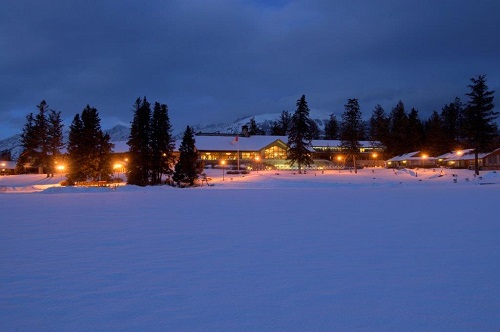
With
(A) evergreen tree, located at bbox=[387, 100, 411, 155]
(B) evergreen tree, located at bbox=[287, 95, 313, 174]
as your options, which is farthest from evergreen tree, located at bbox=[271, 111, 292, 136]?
(B) evergreen tree, located at bbox=[287, 95, 313, 174]

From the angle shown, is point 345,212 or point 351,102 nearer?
point 345,212

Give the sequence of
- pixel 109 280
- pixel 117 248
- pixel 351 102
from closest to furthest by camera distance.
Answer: pixel 109 280
pixel 117 248
pixel 351 102

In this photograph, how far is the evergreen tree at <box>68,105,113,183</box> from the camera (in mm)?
47562

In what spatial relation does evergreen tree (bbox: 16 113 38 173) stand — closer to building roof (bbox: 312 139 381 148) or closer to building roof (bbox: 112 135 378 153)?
building roof (bbox: 112 135 378 153)

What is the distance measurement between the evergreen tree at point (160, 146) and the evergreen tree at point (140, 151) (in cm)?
74

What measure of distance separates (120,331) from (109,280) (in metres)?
2.08

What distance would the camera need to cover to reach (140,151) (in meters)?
49.7

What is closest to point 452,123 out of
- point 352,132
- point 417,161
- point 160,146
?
point 417,161

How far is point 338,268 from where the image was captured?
7.00 m

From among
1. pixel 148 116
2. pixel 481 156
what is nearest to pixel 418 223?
pixel 148 116

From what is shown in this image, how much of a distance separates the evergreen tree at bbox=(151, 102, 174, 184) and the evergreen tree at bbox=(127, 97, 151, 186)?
74 centimetres

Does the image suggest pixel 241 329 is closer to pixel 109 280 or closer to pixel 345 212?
pixel 109 280

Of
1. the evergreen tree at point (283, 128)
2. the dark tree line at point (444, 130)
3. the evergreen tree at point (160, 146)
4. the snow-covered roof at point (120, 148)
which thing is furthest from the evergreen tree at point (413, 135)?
the snow-covered roof at point (120, 148)

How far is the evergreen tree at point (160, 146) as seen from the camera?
165 feet
